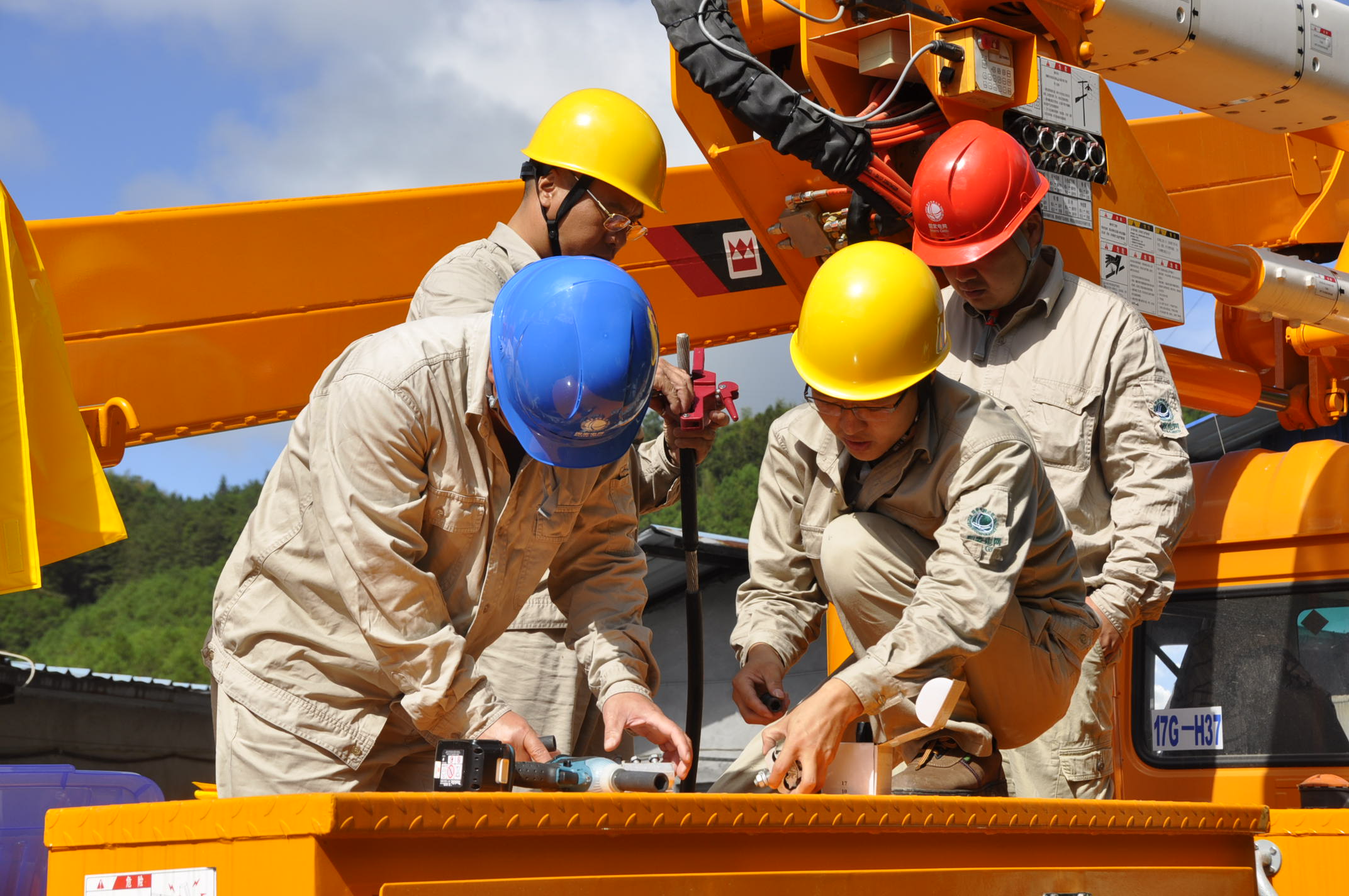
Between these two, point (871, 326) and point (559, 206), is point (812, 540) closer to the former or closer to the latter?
point (871, 326)

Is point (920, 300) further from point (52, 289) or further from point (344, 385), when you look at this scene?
point (52, 289)

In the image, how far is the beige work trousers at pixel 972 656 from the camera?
3369 mm

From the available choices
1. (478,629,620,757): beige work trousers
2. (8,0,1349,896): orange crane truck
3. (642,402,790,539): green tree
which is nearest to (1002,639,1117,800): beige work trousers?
(8,0,1349,896): orange crane truck

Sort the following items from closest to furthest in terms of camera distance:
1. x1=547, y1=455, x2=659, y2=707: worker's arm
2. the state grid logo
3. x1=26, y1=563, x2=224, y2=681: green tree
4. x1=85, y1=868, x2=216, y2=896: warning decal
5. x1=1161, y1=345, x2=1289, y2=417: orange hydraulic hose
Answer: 1. x1=85, y1=868, x2=216, y2=896: warning decal
2. x1=547, y1=455, x2=659, y2=707: worker's arm
3. the state grid logo
4. x1=1161, y1=345, x2=1289, y2=417: orange hydraulic hose
5. x1=26, y1=563, x2=224, y2=681: green tree

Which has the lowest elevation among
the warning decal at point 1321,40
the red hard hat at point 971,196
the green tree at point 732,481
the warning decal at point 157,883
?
the warning decal at point 157,883

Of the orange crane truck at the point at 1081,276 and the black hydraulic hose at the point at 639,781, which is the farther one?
the orange crane truck at the point at 1081,276

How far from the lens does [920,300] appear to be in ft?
11.1

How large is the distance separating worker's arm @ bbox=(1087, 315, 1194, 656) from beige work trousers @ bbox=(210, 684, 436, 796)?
1914mm

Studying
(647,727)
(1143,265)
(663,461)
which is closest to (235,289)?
(663,461)

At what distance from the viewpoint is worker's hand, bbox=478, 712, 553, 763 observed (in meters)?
2.69

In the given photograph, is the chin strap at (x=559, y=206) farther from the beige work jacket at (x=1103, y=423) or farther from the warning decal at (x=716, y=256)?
the beige work jacket at (x=1103, y=423)

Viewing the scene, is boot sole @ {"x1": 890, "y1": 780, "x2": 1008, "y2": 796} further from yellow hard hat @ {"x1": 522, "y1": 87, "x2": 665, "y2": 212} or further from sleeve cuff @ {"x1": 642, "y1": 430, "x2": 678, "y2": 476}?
yellow hard hat @ {"x1": 522, "y1": 87, "x2": 665, "y2": 212}

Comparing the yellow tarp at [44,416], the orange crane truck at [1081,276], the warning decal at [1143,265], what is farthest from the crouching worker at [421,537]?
the warning decal at [1143,265]

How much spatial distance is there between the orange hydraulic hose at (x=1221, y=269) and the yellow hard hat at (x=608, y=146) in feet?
7.29
